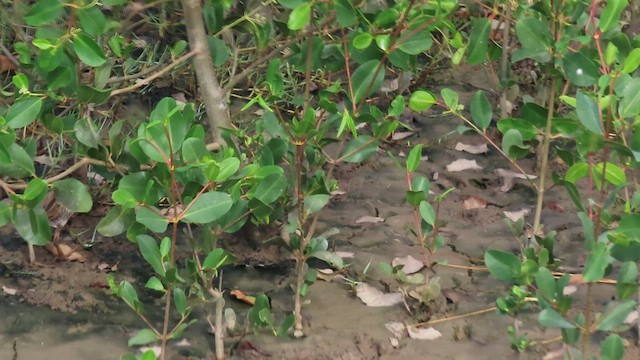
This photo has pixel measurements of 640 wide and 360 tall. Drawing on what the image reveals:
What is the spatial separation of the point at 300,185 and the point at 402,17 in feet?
1.69

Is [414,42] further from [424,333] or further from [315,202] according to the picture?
[424,333]

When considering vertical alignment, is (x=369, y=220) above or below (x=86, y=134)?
below

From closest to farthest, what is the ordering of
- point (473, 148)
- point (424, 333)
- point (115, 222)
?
point (115, 222), point (424, 333), point (473, 148)

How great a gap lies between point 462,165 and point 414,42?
4.35 feet

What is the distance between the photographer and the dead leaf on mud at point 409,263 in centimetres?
260

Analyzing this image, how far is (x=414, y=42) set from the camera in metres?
2.09

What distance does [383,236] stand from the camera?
9.29 ft

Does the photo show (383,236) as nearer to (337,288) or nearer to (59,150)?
(337,288)

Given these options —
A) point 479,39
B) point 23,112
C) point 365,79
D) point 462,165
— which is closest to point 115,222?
point 23,112

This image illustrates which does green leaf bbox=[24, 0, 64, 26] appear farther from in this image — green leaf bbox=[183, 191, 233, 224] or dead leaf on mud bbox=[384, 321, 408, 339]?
dead leaf on mud bbox=[384, 321, 408, 339]

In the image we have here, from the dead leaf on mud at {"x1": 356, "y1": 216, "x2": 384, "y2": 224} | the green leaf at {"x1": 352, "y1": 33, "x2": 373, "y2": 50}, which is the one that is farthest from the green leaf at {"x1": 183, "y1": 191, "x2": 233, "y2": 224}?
the dead leaf on mud at {"x1": 356, "y1": 216, "x2": 384, "y2": 224}

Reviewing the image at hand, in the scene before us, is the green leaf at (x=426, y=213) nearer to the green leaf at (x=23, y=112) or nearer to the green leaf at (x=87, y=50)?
the green leaf at (x=87, y=50)

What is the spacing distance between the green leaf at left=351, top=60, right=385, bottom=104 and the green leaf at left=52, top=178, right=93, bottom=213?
738 mm

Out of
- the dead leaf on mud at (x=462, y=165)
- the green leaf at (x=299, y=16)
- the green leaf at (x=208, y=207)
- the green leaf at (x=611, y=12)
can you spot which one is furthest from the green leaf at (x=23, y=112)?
the dead leaf on mud at (x=462, y=165)
